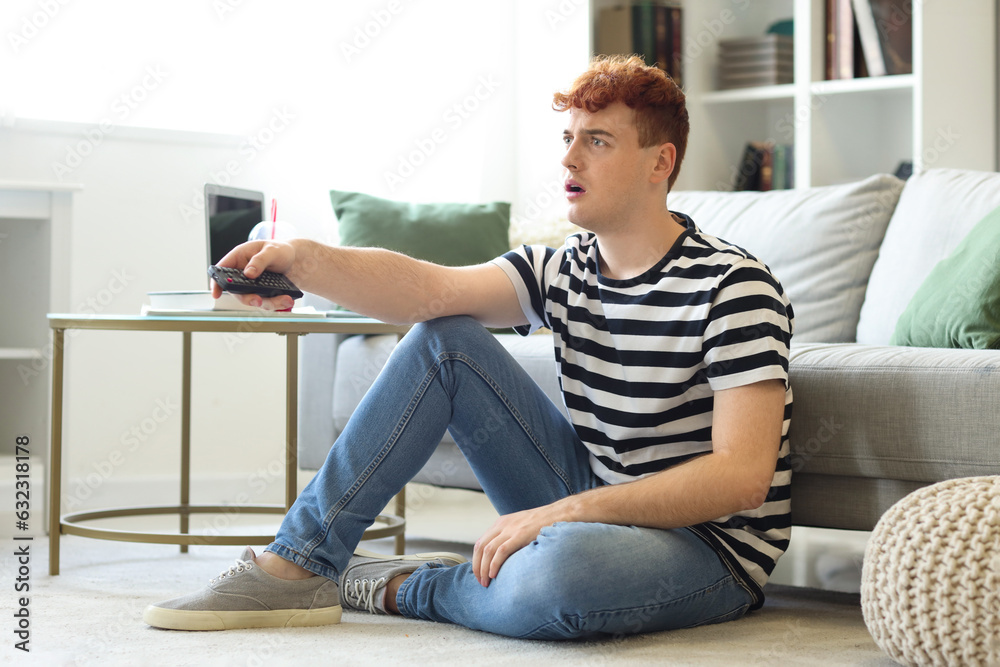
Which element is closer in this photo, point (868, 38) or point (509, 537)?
point (509, 537)

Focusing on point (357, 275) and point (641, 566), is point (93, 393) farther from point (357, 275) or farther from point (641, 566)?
point (641, 566)

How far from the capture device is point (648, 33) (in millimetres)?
3434

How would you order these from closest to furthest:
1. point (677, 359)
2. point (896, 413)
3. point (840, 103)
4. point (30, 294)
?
point (677, 359)
point (896, 413)
point (30, 294)
point (840, 103)

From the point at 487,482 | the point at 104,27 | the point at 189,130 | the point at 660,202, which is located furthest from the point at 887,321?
the point at 104,27

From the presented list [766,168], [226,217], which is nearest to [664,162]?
[226,217]

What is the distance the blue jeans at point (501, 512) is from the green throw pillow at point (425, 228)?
0.98m

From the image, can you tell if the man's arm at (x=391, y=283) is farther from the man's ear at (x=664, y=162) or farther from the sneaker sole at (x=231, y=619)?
the sneaker sole at (x=231, y=619)

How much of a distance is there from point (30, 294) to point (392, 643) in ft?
4.98

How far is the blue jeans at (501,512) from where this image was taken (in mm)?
1320

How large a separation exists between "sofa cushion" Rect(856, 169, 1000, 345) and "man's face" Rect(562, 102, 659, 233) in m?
0.80

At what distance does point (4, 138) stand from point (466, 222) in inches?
45.1

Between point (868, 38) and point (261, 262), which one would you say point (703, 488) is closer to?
point (261, 262)

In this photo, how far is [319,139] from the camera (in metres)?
3.13

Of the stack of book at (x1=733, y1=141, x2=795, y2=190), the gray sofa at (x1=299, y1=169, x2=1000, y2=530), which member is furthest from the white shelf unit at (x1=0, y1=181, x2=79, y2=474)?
the stack of book at (x1=733, y1=141, x2=795, y2=190)
